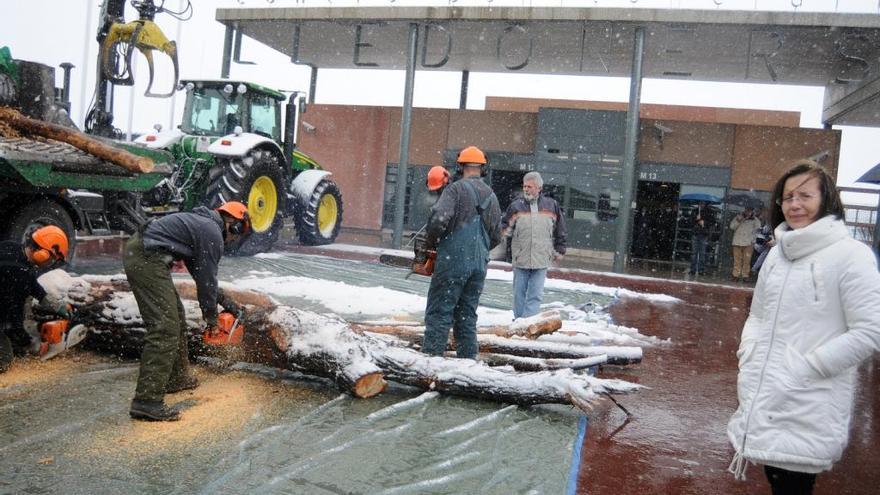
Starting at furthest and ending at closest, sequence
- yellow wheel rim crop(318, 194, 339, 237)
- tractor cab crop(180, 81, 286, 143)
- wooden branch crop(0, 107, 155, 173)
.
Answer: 1. yellow wheel rim crop(318, 194, 339, 237)
2. tractor cab crop(180, 81, 286, 143)
3. wooden branch crop(0, 107, 155, 173)

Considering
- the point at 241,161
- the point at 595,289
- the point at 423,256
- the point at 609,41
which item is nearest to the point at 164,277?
the point at 423,256

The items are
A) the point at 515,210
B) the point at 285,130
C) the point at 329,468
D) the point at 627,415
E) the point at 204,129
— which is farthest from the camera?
the point at 285,130

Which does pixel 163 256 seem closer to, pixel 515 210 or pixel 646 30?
pixel 515 210

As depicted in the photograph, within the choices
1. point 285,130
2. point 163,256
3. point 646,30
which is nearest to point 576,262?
point 646,30

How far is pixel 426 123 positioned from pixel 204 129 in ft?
32.2

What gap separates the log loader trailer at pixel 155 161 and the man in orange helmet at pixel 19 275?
4.11ft

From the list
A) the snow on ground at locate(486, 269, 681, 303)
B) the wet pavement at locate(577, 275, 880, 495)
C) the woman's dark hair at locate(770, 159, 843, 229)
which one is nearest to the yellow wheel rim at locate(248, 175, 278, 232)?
the snow on ground at locate(486, 269, 681, 303)

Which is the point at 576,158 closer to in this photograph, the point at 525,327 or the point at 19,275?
the point at 525,327

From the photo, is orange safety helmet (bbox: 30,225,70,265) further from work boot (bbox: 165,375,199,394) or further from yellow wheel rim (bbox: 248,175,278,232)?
yellow wheel rim (bbox: 248,175,278,232)

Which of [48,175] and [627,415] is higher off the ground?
[48,175]

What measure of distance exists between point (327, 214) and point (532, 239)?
751 centimetres

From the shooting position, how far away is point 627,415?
14.9 feet

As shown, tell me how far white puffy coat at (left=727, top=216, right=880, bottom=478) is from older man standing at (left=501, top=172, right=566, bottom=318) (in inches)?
166

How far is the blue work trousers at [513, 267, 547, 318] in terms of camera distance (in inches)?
A: 266
